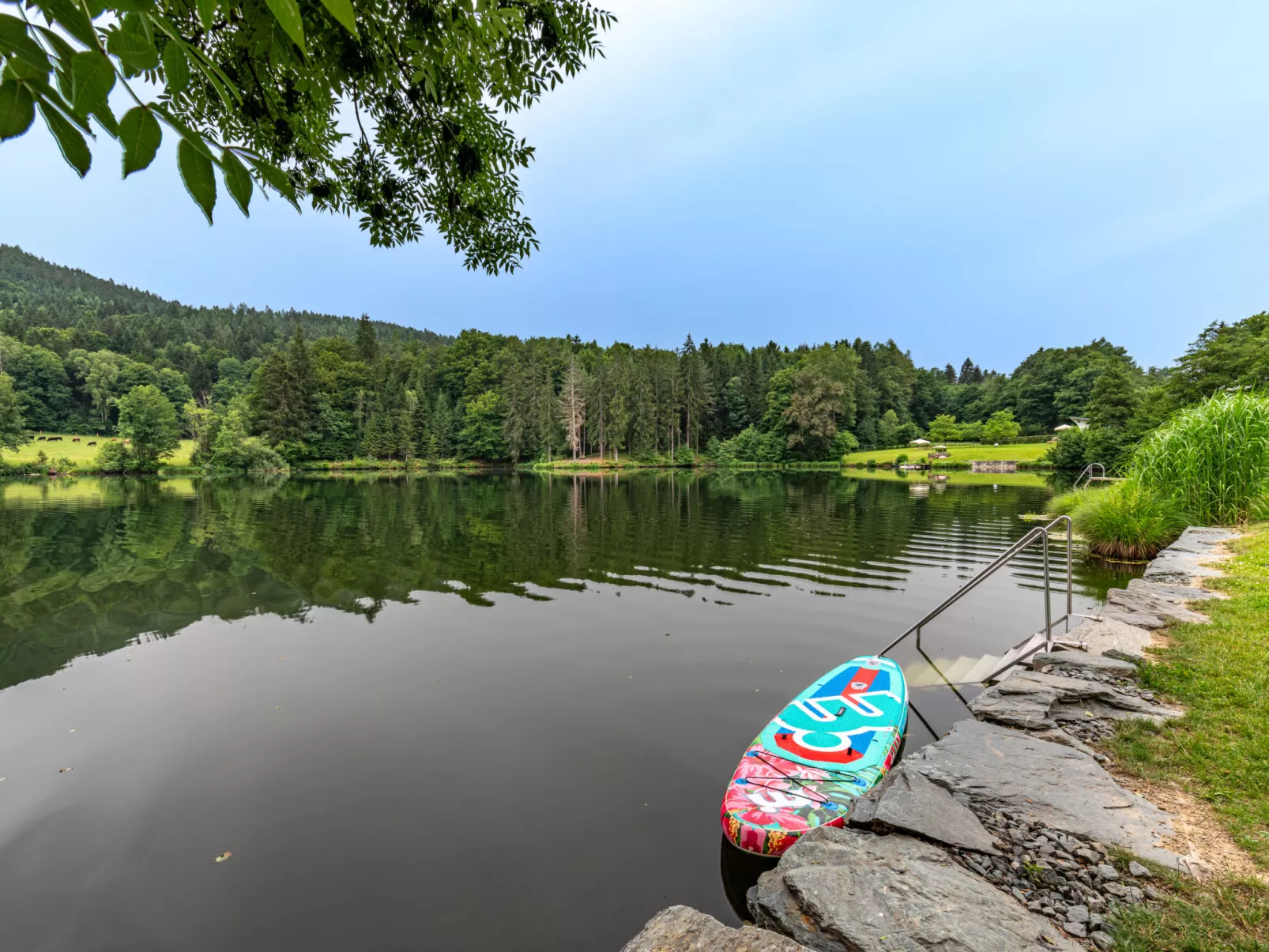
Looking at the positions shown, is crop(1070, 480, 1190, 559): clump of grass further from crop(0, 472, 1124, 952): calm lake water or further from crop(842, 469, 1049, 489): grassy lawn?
crop(842, 469, 1049, 489): grassy lawn

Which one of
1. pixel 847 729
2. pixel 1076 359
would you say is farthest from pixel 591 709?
pixel 1076 359

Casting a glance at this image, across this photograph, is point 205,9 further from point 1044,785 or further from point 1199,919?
point 1044,785

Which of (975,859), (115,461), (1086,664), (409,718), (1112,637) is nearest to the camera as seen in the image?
(975,859)

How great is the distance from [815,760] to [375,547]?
49.9 ft

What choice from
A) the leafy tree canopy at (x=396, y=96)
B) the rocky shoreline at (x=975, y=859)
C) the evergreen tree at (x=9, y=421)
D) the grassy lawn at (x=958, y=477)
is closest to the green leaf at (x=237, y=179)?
the leafy tree canopy at (x=396, y=96)

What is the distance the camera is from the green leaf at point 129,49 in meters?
0.81

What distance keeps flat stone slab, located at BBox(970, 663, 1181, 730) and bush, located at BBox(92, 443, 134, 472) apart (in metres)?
72.0

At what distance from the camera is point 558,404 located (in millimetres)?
71500

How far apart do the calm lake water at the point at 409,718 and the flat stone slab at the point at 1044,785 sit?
1.77 m

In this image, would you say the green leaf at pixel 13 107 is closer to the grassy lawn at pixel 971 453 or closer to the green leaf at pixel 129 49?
the green leaf at pixel 129 49

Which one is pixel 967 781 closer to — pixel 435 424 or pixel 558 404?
pixel 558 404

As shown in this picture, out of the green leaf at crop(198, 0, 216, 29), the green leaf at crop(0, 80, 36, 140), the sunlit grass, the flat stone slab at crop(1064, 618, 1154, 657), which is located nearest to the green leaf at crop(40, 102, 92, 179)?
the green leaf at crop(0, 80, 36, 140)

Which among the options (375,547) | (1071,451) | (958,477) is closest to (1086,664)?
(375,547)

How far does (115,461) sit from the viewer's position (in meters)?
55.9
